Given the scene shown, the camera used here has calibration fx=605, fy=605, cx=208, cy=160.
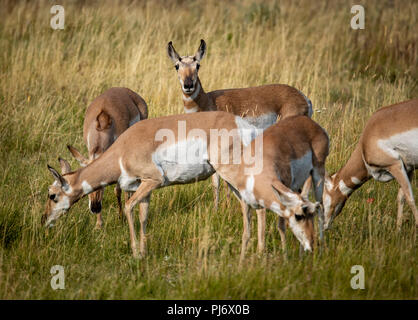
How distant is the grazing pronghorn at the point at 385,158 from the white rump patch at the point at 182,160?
143 centimetres

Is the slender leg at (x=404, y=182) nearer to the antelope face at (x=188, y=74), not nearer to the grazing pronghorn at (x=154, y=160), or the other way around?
the grazing pronghorn at (x=154, y=160)

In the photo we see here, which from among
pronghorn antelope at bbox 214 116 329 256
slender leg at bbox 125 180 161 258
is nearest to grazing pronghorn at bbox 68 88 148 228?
slender leg at bbox 125 180 161 258

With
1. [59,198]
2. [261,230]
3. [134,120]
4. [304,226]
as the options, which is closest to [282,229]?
[261,230]

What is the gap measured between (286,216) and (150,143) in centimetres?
158

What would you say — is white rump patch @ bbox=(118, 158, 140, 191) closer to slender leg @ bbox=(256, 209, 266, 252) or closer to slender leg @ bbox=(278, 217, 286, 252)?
slender leg @ bbox=(256, 209, 266, 252)

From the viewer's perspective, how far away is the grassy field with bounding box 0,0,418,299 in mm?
4543

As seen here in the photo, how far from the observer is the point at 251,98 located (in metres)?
7.57

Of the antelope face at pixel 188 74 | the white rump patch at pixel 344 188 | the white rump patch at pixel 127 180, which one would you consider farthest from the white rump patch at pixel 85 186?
the white rump patch at pixel 344 188

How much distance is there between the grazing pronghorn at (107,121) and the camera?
6.22 metres

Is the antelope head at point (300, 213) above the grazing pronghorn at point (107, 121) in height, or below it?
below

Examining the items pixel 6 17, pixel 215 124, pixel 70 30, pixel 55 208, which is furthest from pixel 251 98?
pixel 6 17

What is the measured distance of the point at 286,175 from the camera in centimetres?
509

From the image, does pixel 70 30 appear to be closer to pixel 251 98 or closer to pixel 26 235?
pixel 251 98

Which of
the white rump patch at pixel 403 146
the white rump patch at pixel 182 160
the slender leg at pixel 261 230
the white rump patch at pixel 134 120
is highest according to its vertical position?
the white rump patch at pixel 134 120
